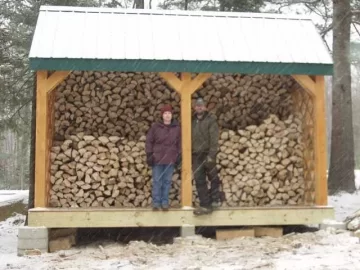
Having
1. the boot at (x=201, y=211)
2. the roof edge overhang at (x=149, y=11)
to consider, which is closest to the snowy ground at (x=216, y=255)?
the boot at (x=201, y=211)

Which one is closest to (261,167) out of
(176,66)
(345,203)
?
(176,66)

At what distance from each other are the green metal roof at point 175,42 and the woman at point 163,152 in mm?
870

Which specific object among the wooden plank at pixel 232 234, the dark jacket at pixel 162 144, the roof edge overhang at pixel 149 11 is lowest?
the wooden plank at pixel 232 234

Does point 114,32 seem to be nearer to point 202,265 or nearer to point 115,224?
point 115,224

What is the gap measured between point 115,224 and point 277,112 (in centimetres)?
342

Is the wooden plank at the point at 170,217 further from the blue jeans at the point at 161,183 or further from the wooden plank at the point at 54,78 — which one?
the wooden plank at the point at 54,78

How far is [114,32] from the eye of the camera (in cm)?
807

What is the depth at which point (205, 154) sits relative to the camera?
26.0 ft

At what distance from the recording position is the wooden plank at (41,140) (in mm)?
7246

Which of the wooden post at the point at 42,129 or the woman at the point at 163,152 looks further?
the woman at the point at 163,152

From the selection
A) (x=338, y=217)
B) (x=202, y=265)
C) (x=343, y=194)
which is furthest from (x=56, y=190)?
(x=343, y=194)

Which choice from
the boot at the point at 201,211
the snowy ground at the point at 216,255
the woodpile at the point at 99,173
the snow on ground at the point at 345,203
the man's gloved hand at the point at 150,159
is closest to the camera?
the snowy ground at the point at 216,255

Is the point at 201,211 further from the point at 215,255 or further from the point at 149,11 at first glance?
the point at 149,11

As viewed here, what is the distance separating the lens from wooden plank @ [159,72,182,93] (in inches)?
296
